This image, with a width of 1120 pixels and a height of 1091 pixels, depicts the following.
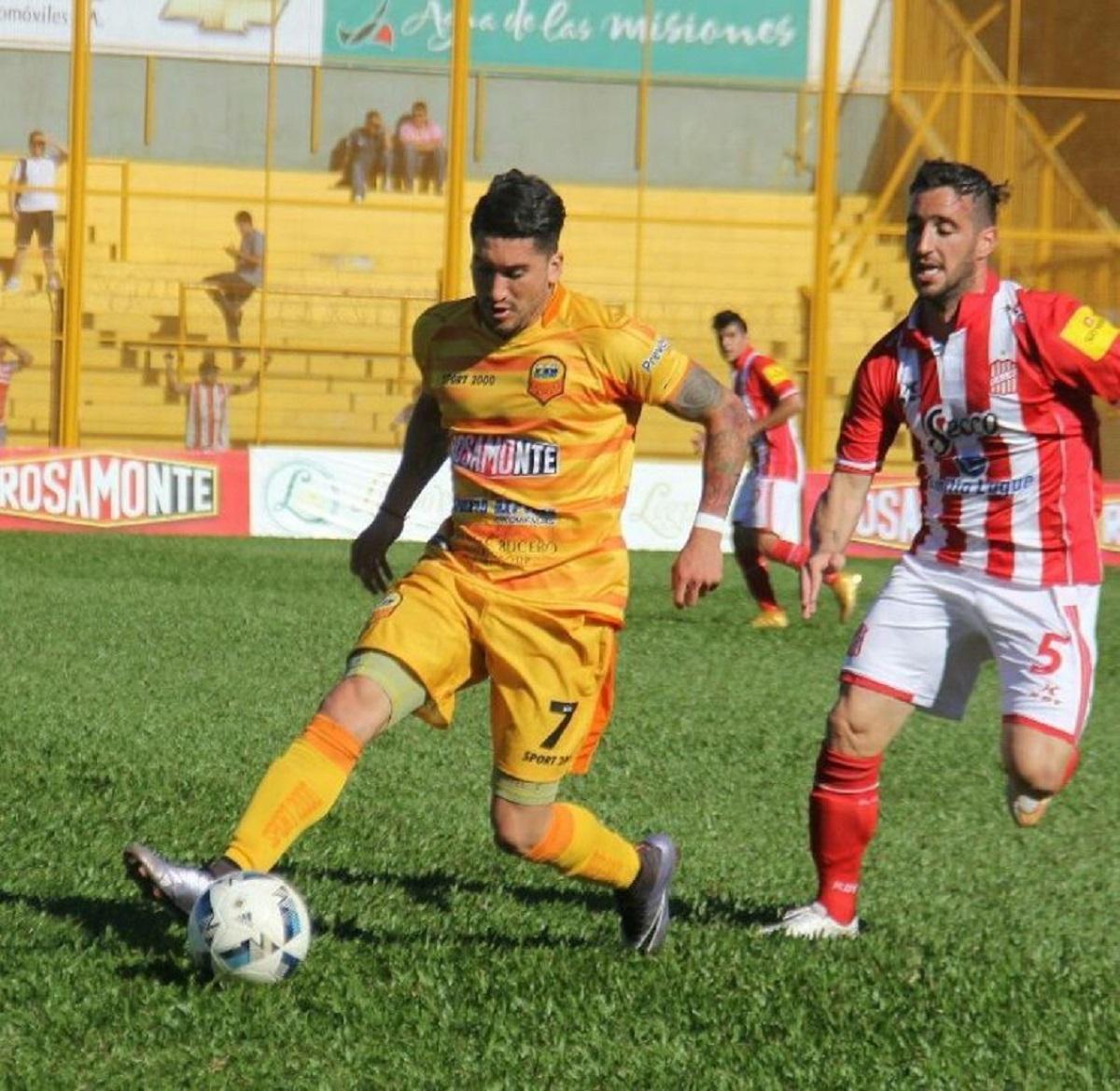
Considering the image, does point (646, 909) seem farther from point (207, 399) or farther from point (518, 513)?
point (207, 399)

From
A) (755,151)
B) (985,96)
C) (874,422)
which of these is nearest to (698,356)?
(755,151)

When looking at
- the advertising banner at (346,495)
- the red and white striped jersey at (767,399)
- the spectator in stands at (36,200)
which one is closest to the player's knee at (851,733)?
the red and white striped jersey at (767,399)

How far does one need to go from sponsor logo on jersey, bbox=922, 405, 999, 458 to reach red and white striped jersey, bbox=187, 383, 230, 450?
58.9 feet

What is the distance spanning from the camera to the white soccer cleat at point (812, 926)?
6266 mm

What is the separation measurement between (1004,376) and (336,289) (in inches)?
768

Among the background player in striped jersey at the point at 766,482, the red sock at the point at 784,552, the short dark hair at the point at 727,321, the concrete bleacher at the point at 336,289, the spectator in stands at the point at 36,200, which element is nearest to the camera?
the background player in striped jersey at the point at 766,482

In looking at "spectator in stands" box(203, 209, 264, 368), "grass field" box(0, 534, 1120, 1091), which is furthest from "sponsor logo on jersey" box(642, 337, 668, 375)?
"spectator in stands" box(203, 209, 264, 368)

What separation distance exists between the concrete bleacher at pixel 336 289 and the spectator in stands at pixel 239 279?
12 cm

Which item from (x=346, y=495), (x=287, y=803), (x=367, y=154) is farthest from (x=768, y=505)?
(x=367, y=154)

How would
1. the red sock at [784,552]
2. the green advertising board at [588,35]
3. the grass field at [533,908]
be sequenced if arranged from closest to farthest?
the grass field at [533,908], the red sock at [784,552], the green advertising board at [588,35]

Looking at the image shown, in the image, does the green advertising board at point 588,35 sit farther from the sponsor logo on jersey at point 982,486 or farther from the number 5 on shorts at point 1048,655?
the number 5 on shorts at point 1048,655

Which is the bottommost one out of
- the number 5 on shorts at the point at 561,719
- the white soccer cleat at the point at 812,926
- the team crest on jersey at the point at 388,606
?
the white soccer cleat at the point at 812,926

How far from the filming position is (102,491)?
22.4 metres

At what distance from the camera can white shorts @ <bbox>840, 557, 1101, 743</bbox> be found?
6301mm
